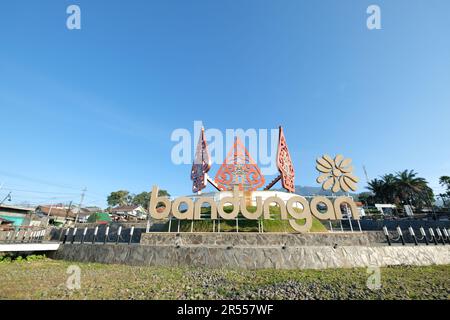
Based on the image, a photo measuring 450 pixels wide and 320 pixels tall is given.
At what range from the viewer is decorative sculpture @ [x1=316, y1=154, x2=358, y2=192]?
47.2ft

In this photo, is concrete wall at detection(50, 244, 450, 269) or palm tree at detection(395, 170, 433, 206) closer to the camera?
concrete wall at detection(50, 244, 450, 269)

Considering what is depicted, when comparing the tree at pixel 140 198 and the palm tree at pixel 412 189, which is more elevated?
the tree at pixel 140 198

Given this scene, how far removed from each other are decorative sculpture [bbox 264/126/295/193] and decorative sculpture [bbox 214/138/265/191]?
5.92ft

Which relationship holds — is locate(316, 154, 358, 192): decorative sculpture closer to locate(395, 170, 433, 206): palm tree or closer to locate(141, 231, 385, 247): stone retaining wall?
locate(141, 231, 385, 247): stone retaining wall

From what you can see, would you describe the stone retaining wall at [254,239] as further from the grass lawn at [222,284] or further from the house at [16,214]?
the house at [16,214]

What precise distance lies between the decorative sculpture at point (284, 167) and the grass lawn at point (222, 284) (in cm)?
816

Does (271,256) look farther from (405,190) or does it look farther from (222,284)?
(405,190)

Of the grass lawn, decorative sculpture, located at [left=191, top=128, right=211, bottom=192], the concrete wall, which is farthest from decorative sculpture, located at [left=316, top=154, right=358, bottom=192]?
decorative sculpture, located at [left=191, top=128, right=211, bottom=192]

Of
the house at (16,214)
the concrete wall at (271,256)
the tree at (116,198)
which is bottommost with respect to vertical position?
the concrete wall at (271,256)

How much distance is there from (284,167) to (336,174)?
161 inches

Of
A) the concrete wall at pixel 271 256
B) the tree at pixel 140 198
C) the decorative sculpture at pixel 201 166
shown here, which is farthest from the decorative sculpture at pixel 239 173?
the tree at pixel 140 198

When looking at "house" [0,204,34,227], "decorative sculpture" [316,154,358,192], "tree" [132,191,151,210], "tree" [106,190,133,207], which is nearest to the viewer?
"decorative sculpture" [316,154,358,192]

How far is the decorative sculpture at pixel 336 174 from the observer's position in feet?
47.2
